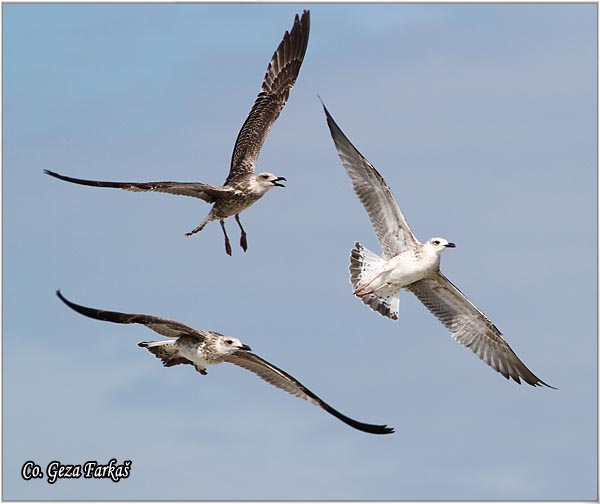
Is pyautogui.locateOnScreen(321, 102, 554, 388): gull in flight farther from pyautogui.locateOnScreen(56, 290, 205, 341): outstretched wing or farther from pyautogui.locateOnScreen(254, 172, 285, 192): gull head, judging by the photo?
pyautogui.locateOnScreen(56, 290, 205, 341): outstretched wing

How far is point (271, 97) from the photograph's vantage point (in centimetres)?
1739

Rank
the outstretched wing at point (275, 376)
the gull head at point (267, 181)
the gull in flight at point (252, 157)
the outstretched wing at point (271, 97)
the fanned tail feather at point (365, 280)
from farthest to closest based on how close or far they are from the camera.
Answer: the outstretched wing at point (271, 97) < the gull head at point (267, 181) < the fanned tail feather at point (365, 280) < the gull in flight at point (252, 157) < the outstretched wing at point (275, 376)

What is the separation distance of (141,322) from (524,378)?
570cm

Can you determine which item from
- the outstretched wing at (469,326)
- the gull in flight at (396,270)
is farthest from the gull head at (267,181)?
the outstretched wing at (469,326)

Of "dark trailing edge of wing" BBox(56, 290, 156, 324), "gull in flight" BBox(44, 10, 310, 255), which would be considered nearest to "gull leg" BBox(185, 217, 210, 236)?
"gull in flight" BBox(44, 10, 310, 255)

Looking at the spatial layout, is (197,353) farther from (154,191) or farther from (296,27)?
(296,27)

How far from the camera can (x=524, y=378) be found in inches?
619

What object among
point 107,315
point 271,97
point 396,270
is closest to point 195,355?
point 107,315

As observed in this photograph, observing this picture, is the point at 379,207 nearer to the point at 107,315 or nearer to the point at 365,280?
the point at 365,280

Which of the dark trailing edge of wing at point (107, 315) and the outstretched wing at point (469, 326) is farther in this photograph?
the outstretched wing at point (469, 326)

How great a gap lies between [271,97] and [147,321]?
6.04 metres

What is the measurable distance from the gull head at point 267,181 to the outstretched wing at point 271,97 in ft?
1.44

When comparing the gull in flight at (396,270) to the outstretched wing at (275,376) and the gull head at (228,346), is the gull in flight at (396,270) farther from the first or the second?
the gull head at (228,346)

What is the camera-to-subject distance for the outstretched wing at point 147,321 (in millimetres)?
11430
